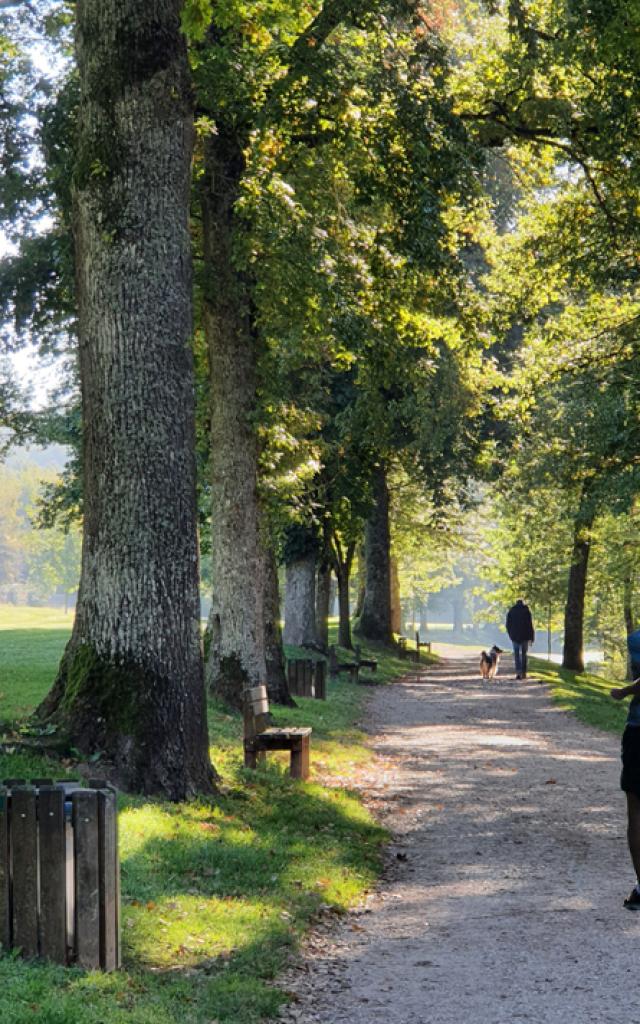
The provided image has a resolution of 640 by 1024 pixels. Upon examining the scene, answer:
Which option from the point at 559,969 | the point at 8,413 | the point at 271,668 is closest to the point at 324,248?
the point at 271,668

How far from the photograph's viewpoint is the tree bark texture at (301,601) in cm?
3212

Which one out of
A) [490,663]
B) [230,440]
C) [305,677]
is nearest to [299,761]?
[230,440]

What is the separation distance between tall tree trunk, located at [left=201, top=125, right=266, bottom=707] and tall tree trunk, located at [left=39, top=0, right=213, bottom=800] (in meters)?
5.38

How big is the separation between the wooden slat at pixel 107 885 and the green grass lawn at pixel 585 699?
15087mm

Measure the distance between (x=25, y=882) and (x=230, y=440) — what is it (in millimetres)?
10600

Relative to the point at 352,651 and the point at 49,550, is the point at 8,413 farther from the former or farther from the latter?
the point at 49,550

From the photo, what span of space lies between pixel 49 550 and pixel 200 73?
9733cm

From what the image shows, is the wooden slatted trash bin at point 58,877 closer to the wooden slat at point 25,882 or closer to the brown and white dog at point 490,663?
the wooden slat at point 25,882

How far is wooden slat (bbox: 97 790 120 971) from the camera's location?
6.14 metres

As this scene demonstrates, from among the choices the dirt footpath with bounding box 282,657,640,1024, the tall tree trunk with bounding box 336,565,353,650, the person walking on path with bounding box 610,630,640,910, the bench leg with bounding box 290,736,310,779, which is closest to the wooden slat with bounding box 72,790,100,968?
the dirt footpath with bounding box 282,657,640,1024

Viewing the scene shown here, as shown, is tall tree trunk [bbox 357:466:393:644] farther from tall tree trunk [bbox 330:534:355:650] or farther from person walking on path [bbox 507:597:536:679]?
person walking on path [bbox 507:597:536:679]

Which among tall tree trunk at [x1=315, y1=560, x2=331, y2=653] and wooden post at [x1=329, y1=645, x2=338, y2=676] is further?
tall tree trunk at [x1=315, y1=560, x2=331, y2=653]

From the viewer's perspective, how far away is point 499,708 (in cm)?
2417

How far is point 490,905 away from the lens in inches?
331
